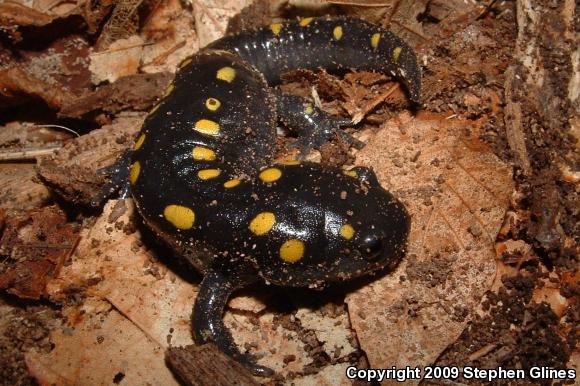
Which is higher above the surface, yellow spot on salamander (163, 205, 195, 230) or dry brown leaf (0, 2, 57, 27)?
dry brown leaf (0, 2, 57, 27)

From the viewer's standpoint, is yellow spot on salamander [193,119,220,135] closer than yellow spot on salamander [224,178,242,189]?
No

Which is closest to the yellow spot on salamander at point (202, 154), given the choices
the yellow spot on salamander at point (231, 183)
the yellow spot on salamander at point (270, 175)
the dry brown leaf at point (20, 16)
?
the yellow spot on salamander at point (231, 183)

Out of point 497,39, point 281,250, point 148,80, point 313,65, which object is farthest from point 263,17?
point 281,250

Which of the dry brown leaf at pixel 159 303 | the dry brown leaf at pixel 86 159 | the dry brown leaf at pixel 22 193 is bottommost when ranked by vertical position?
the dry brown leaf at pixel 159 303

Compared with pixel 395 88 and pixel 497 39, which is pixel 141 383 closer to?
pixel 395 88

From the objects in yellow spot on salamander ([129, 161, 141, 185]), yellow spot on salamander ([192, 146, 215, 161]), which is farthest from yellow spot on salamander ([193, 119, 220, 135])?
yellow spot on salamander ([129, 161, 141, 185])

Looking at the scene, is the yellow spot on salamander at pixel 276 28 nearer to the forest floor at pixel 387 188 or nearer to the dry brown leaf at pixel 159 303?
the forest floor at pixel 387 188

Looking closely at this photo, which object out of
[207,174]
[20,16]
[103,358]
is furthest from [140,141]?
[20,16]

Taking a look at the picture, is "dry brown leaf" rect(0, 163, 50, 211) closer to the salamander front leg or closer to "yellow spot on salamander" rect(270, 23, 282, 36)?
the salamander front leg
